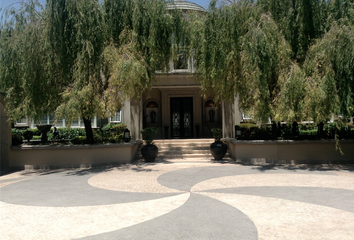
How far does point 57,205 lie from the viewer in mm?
6402

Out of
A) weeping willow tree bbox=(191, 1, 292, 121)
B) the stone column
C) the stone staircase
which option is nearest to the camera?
weeping willow tree bbox=(191, 1, 292, 121)

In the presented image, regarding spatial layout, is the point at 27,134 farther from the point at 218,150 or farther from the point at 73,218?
the point at 73,218

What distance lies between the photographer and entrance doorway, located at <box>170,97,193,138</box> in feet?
64.2

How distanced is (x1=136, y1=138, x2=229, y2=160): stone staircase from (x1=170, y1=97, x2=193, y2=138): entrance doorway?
4016mm

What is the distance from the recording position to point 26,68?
10750 mm

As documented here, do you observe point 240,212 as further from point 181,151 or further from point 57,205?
point 181,151

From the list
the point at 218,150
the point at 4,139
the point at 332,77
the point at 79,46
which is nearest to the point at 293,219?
the point at 332,77

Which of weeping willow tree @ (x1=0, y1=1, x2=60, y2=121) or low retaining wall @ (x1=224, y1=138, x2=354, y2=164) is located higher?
weeping willow tree @ (x1=0, y1=1, x2=60, y2=121)

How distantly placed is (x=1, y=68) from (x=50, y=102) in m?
2.14

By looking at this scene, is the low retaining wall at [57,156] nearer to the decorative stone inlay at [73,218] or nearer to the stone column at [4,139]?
the stone column at [4,139]

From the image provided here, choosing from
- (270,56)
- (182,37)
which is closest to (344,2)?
(270,56)

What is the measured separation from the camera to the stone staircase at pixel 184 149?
45.5ft

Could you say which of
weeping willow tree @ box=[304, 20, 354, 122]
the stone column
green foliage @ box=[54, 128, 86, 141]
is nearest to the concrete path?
weeping willow tree @ box=[304, 20, 354, 122]

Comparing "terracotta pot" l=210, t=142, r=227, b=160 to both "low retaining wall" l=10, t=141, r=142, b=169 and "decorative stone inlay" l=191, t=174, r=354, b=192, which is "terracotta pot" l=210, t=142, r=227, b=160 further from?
"low retaining wall" l=10, t=141, r=142, b=169
